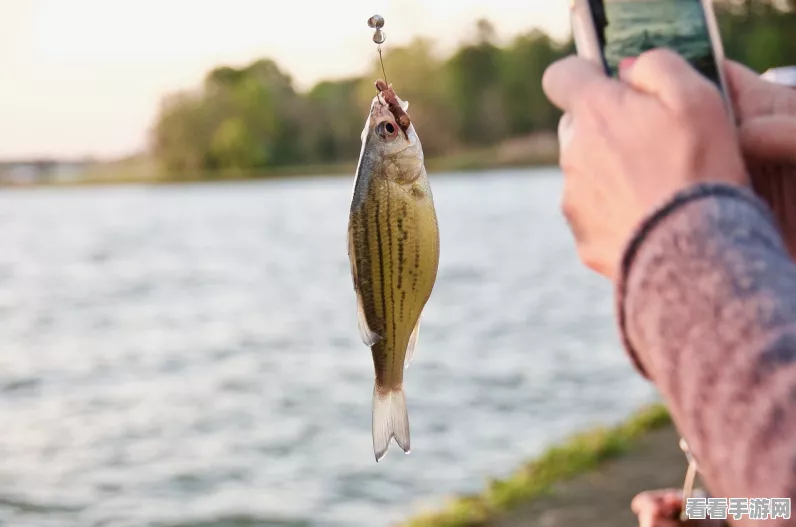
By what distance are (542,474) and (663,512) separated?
→ 17.7 ft

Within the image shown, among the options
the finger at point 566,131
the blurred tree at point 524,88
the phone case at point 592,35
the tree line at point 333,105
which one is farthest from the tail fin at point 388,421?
the blurred tree at point 524,88

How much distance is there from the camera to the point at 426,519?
706cm

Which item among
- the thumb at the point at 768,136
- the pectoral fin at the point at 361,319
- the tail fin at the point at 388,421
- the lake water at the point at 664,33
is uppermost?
the lake water at the point at 664,33

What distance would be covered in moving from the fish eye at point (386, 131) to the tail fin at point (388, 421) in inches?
19.0

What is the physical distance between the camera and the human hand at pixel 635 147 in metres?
A: 1.14

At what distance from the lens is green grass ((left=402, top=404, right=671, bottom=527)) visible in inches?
277

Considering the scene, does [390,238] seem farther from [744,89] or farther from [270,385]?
[270,385]

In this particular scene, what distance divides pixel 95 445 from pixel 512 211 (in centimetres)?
2897

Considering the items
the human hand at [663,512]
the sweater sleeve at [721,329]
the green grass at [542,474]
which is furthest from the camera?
the green grass at [542,474]

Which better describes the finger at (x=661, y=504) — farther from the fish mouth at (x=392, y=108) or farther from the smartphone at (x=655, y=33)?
the smartphone at (x=655, y=33)

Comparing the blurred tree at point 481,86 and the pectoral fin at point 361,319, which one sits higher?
the blurred tree at point 481,86

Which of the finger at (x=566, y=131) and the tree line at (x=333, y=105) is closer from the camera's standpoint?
the finger at (x=566, y=131)

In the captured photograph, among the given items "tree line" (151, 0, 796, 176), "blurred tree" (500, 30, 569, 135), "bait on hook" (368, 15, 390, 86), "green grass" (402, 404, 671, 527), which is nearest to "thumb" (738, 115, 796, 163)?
"bait on hook" (368, 15, 390, 86)

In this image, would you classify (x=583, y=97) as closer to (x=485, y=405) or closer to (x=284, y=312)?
(x=485, y=405)
